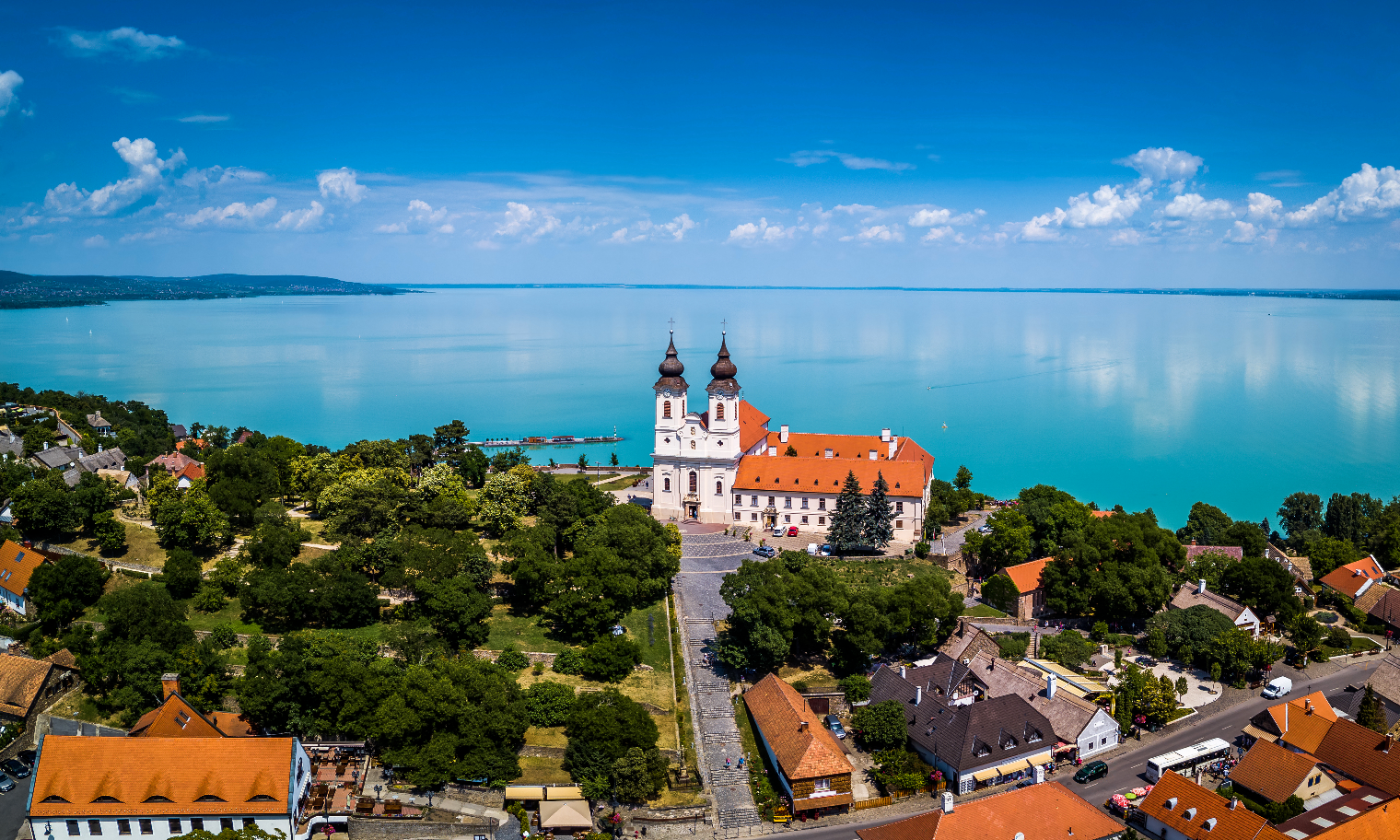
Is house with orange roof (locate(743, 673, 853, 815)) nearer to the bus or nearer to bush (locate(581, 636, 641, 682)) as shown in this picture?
bush (locate(581, 636, 641, 682))

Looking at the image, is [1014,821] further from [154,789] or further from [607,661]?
[154,789]

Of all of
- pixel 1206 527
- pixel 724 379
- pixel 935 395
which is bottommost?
pixel 1206 527

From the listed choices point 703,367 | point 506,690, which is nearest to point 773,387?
point 703,367

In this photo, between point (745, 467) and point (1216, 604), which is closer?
point (1216, 604)

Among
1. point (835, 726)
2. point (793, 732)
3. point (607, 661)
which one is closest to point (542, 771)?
point (607, 661)

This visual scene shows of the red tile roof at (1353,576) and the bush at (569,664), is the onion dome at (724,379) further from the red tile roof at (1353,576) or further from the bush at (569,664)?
the red tile roof at (1353,576)

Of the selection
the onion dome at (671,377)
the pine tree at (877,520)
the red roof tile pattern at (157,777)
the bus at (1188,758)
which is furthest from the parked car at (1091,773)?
the onion dome at (671,377)
